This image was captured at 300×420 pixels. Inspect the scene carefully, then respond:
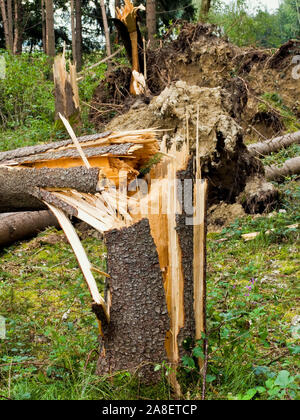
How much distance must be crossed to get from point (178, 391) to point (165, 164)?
1326 millimetres

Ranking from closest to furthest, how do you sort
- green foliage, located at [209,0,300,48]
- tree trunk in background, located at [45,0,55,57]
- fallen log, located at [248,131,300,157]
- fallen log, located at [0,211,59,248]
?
fallen log, located at [0,211,59,248] → fallen log, located at [248,131,300,157] → tree trunk in background, located at [45,0,55,57] → green foliage, located at [209,0,300,48]

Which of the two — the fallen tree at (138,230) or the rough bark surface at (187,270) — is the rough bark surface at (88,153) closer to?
the fallen tree at (138,230)

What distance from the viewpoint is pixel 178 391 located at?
2354 millimetres

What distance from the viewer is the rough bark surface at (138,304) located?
2426mm

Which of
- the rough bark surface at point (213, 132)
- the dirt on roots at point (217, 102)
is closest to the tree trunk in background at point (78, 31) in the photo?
the dirt on roots at point (217, 102)

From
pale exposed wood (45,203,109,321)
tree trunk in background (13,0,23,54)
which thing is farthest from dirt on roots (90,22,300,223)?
tree trunk in background (13,0,23,54)

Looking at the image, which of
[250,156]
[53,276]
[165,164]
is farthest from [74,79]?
[165,164]

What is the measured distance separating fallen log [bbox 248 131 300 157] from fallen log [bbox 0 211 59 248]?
14.3 ft

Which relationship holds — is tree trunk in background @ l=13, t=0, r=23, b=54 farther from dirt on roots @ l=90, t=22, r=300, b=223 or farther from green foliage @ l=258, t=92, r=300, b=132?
green foliage @ l=258, t=92, r=300, b=132

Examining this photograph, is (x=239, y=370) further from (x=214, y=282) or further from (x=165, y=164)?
(x=214, y=282)

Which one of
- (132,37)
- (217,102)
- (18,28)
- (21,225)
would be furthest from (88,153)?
(18,28)

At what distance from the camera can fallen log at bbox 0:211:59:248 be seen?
18.9ft

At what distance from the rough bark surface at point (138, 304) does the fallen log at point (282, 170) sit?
5.02 meters

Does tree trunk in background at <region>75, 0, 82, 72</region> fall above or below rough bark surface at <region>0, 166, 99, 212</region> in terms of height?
above
